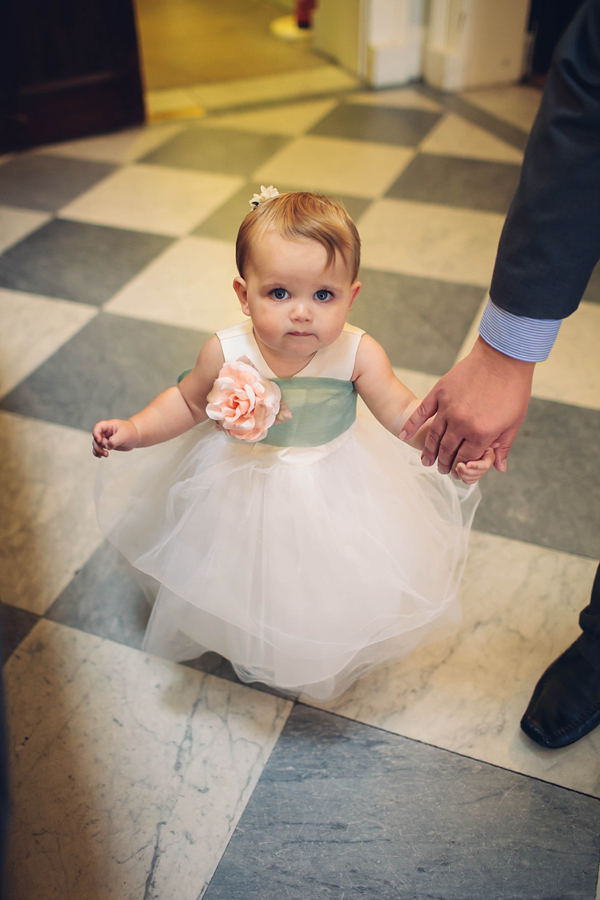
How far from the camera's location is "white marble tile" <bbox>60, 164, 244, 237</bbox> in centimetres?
204

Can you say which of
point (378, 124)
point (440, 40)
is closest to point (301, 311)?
point (378, 124)

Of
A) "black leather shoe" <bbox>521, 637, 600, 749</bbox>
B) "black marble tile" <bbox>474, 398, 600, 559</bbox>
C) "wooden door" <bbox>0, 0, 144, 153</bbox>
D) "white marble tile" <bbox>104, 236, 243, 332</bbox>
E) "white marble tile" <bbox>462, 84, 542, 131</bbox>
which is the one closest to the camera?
"black leather shoe" <bbox>521, 637, 600, 749</bbox>

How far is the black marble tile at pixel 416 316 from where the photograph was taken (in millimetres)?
1511

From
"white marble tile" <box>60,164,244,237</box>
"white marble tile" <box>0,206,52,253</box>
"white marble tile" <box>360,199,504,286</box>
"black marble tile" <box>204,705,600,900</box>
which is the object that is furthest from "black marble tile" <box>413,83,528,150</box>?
"black marble tile" <box>204,705,600,900</box>

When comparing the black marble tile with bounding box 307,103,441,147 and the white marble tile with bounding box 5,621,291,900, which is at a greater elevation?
the black marble tile with bounding box 307,103,441,147

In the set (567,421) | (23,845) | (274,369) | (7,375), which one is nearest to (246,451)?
(274,369)

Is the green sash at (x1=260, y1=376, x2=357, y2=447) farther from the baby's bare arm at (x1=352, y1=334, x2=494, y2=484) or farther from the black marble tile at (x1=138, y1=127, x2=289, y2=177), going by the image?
the black marble tile at (x1=138, y1=127, x2=289, y2=177)

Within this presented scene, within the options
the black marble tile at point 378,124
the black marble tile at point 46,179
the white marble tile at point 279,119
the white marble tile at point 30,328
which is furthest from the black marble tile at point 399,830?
the white marble tile at point 279,119

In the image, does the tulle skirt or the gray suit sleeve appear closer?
the gray suit sleeve

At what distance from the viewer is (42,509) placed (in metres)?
1.22

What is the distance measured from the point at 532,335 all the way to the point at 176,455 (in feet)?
1.74

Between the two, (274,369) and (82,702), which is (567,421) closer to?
(274,369)

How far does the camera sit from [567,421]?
1353 mm

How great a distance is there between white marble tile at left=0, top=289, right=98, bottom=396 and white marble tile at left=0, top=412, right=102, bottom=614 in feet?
0.57
